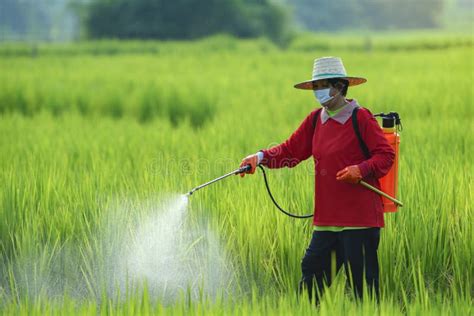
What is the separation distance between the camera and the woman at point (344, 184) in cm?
290

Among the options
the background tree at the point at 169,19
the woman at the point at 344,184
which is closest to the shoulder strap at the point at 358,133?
the woman at the point at 344,184

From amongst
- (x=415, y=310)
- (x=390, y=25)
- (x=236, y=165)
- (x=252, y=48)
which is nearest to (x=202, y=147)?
(x=236, y=165)

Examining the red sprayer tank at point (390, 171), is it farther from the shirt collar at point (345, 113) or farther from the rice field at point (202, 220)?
the rice field at point (202, 220)

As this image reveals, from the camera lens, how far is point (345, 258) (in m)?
2.93

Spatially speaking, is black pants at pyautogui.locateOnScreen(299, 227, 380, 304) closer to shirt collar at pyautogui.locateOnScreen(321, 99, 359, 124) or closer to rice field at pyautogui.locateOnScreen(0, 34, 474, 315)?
rice field at pyautogui.locateOnScreen(0, 34, 474, 315)

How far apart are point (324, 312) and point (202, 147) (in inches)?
134

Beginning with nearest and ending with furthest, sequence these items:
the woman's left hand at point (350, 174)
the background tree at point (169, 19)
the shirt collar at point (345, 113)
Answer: the woman's left hand at point (350, 174) < the shirt collar at point (345, 113) < the background tree at point (169, 19)

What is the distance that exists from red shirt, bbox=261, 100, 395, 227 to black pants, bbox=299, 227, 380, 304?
0.05m

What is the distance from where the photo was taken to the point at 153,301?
3.30 meters

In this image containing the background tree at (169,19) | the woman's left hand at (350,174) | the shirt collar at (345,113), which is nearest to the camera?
the woman's left hand at (350,174)

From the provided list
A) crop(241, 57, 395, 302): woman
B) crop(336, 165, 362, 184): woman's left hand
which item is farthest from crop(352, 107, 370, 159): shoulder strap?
crop(336, 165, 362, 184): woman's left hand

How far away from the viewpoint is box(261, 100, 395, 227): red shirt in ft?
9.47

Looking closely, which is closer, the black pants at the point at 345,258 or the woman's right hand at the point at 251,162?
the black pants at the point at 345,258

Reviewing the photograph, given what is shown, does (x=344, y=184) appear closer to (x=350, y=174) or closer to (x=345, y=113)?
(x=350, y=174)
